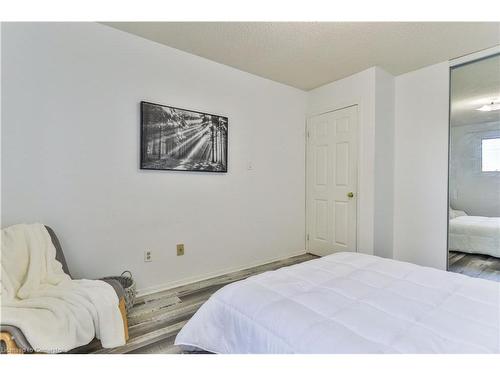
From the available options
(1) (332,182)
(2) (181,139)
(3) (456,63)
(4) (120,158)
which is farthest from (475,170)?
(4) (120,158)

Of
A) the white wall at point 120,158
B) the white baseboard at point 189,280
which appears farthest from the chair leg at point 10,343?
the white baseboard at point 189,280

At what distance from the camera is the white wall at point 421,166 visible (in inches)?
107

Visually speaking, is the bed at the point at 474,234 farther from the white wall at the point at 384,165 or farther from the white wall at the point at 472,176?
the white wall at the point at 384,165

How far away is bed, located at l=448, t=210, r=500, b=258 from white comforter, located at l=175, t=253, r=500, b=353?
1545 mm

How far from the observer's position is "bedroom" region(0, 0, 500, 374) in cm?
118

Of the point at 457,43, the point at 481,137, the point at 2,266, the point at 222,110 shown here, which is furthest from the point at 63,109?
the point at 481,137

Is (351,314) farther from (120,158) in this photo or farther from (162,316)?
(120,158)

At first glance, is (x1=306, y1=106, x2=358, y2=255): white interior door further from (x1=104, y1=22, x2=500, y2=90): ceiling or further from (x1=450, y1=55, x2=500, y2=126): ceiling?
(x1=450, y1=55, x2=500, y2=126): ceiling

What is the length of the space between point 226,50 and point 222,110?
59 cm

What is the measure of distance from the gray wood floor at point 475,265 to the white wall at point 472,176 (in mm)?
453

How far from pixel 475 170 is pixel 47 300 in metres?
3.69

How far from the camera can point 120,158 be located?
2.17m

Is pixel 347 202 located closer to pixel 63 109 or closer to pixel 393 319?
pixel 393 319

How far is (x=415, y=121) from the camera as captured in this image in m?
2.93
